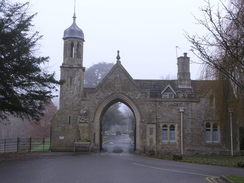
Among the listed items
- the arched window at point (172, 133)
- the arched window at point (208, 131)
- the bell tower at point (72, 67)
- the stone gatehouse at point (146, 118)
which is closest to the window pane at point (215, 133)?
the stone gatehouse at point (146, 118)

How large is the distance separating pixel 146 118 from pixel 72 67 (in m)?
8.81

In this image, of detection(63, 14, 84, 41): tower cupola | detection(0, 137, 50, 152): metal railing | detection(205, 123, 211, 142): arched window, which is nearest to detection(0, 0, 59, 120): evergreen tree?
detection(0, 137, 50, 152): metal railing

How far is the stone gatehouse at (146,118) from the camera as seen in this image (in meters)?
26.7

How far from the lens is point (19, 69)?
58.9 ft

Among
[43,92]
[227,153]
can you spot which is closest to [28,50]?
[43,92]

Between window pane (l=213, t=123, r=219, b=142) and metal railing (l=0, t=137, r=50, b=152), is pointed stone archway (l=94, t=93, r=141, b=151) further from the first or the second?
window pane (l=213, t=123, r=219, b=142)

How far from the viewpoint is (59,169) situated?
14.0 m

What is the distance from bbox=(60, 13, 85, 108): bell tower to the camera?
2770cm

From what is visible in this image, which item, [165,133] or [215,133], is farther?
[215,133]

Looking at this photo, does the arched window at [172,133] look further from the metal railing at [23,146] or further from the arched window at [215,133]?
the metal railing at [23,146]

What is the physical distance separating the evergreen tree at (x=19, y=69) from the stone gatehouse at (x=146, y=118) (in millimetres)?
6658

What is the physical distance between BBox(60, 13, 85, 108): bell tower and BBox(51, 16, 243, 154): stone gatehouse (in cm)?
10

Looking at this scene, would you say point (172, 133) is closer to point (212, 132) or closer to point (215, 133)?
point (212, 132)

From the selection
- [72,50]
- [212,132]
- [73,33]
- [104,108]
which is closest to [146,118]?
[104,108]
